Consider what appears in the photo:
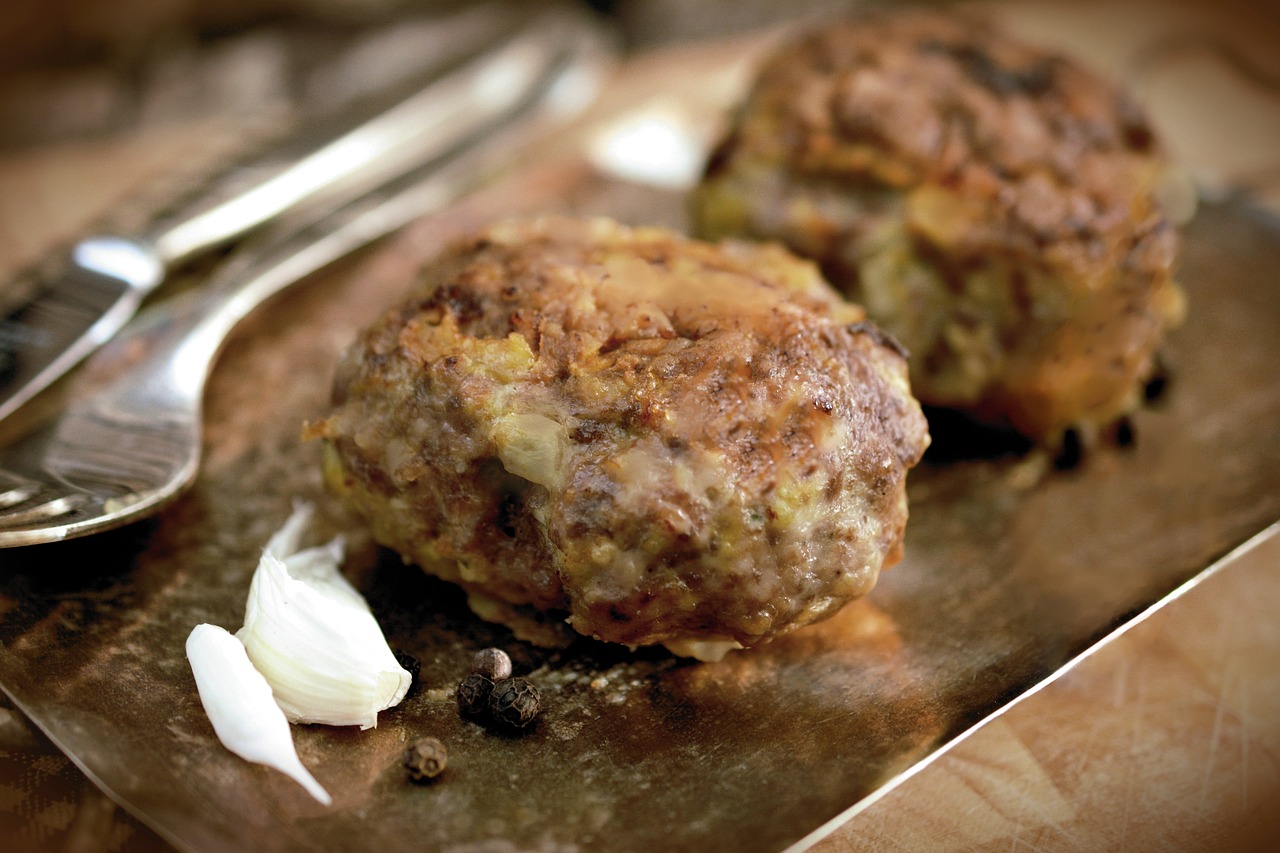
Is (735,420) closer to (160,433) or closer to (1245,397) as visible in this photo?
(160,433)

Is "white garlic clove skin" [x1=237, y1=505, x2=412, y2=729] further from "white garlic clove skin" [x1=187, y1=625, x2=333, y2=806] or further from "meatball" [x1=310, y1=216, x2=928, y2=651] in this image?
"meatball" [x1=310, y1=216, x2=928, y2=651]

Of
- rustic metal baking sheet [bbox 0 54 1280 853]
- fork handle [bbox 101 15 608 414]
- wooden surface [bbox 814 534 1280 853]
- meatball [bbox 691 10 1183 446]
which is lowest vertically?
wooden surface [bbox 814 534 1280 853]

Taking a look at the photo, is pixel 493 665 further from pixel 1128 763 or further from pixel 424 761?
pixel 1128 763

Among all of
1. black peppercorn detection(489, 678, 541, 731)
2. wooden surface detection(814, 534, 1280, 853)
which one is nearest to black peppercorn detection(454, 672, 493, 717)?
black peppercorn detection(489, 678, 541, 731)

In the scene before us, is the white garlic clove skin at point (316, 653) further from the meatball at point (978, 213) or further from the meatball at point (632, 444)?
the meatball at point (978, 213)

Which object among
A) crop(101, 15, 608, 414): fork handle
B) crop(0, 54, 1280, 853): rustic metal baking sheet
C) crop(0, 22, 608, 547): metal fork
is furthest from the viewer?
crop(101, 15, 608, 414): fork handle

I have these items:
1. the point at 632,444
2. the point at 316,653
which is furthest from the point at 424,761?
the point at 632,444
